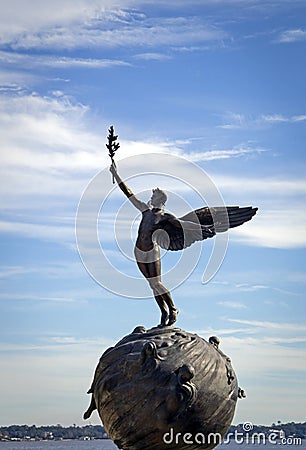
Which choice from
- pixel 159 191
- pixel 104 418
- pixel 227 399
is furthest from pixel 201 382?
pixel 159 191

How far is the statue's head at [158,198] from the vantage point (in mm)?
20562

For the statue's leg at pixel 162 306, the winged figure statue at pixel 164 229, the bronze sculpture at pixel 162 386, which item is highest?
the winged figure statue at pixel 164 229

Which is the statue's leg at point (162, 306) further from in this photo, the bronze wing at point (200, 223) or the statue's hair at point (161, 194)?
the statue's hair at point (161, 194)

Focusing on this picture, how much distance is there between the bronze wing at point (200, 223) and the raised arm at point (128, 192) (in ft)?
1.83

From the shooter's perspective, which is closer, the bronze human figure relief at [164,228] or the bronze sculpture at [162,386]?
the bronze sculpture at [162,386]

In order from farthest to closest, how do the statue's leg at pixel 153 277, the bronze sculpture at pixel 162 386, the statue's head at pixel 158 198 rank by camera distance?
the statue's head at pixel 158 198, the statue's leg at pixel 153 277, the bronze sculpture at pixel 162 386

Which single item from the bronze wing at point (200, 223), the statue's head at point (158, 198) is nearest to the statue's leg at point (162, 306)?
the bronze wing at point (200, 223)

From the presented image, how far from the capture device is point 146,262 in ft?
66.5

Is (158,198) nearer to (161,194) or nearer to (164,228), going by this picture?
(161,194)

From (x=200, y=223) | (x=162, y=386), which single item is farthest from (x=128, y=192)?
(x=162, y=386)

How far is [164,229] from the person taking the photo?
20.6 m

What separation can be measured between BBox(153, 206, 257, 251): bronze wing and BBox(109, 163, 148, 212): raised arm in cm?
56

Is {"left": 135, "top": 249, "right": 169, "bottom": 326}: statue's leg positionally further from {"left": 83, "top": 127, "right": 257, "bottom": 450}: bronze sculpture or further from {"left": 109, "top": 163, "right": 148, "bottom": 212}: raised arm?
{"left": 109, "top": 163, "right": 148, "bottom": 212}: raised arm

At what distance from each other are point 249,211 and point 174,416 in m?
5.11
